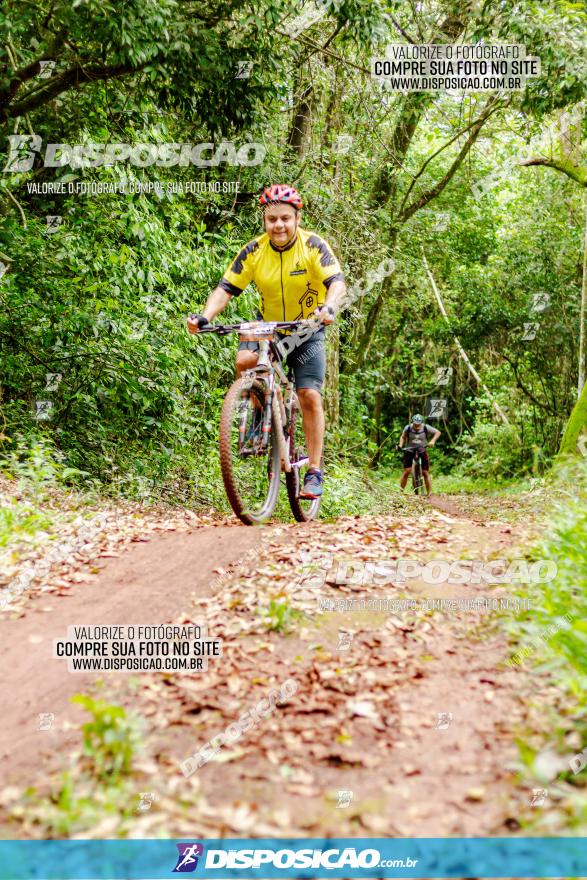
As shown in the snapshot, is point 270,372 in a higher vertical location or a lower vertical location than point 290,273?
lower

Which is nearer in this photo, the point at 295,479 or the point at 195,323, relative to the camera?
the point at 195,323

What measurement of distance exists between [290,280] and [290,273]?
0.05 meters

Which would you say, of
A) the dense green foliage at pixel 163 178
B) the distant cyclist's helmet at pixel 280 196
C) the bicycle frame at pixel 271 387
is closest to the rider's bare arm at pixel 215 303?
→ the bicycle frame at pixel 271 387

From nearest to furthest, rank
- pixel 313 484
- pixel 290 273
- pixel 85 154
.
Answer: pixel 290 273 < pixel 313 484 < pixel 85 154

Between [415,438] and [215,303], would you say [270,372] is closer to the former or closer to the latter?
[215,303]

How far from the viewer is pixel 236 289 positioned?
620 cm

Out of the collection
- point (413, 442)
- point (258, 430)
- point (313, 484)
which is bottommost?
point (413, 442)

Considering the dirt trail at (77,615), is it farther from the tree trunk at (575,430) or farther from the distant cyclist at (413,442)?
the distant cyclist at (413,442)

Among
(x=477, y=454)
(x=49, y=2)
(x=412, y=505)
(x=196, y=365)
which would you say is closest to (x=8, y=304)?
(x=196, y=365)

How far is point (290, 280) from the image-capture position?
6.05m

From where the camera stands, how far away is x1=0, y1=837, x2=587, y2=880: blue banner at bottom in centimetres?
229

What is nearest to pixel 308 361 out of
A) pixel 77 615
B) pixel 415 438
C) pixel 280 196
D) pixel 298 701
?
pixel 280 196

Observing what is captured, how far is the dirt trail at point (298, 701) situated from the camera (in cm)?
249

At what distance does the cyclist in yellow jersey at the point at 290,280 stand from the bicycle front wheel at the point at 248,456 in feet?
1.28
